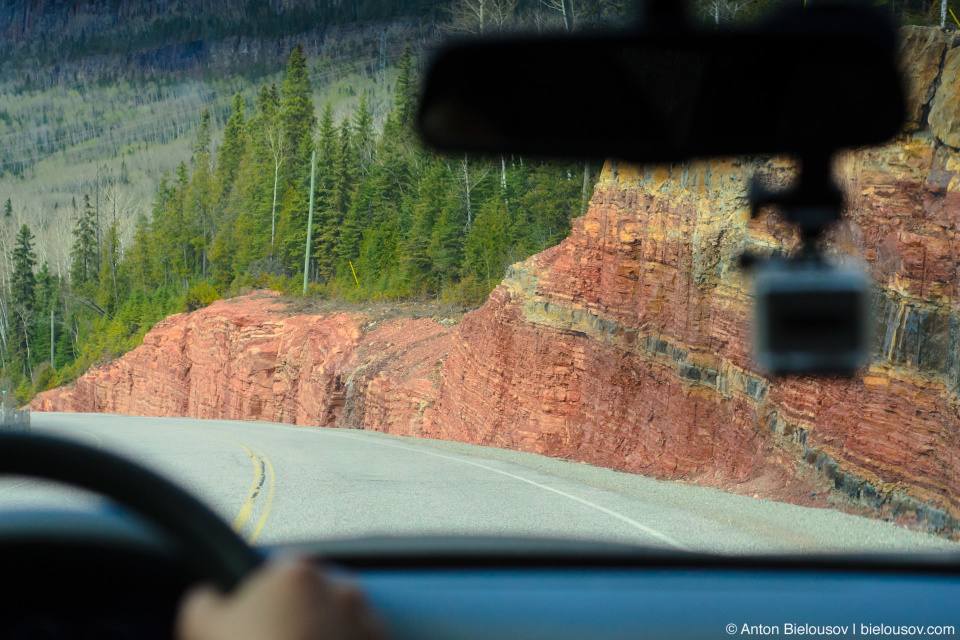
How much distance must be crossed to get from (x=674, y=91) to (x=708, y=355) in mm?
17679

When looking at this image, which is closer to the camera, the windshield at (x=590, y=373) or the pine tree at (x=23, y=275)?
the windshield at (x=590, y=373)

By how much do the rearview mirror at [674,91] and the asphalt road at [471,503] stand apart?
2922mm

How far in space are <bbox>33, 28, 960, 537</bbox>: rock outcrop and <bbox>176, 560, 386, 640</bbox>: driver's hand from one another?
2877 millimetres

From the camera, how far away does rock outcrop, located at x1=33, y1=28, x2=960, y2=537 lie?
14.4 meters

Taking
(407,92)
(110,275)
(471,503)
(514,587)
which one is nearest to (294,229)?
(407,92)

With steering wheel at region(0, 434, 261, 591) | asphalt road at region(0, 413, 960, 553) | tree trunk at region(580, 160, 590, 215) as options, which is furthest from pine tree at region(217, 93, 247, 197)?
steering wheel at region(0, 434, 261, 591)

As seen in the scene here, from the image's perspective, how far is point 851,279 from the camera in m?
3.79

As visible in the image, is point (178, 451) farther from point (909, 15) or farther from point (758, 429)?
point (909, 15)

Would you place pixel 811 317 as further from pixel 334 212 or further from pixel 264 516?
pixel 334 212

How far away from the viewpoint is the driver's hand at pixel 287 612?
154 cm

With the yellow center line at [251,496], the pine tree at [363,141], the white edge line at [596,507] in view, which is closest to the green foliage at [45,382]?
the pine tree at [363,141]

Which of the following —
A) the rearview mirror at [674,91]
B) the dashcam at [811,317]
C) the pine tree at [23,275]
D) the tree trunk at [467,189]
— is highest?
the rearview mirror at [674,91]

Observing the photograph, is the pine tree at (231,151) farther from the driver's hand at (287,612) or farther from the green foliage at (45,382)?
the driver's hand at (287,612)

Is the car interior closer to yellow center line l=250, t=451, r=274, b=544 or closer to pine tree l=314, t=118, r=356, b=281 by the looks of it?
yellow center line l=250, t=451, r=274, b=544
